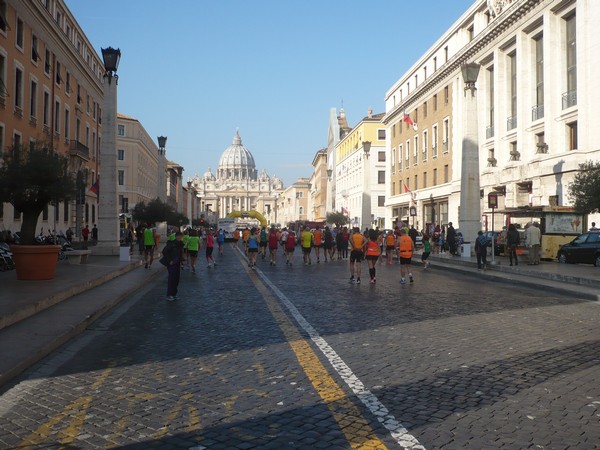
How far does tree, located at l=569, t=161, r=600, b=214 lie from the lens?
74.4 feet

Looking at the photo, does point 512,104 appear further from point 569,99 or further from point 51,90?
point 51,90

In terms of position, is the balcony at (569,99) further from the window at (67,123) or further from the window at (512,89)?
the window at (67,123)

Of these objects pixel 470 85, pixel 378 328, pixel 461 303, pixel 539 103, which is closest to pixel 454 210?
pixel 539 103

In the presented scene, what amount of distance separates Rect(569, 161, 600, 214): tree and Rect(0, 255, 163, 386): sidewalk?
1628 centimetres

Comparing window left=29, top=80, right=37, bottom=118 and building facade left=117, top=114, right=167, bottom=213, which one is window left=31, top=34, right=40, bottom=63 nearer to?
window left=29, top=80, right=37, bottom=118

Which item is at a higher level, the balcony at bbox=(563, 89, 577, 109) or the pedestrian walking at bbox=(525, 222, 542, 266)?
the balcony at bbox=(563, 89, 577, 109)

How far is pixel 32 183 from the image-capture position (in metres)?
16.7

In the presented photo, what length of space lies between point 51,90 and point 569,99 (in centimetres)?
3007

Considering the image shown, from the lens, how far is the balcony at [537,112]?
34.4m

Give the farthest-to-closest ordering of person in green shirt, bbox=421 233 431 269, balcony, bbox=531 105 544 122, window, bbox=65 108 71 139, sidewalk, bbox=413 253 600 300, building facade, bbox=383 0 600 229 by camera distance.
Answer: window, bbox=65 108 71 139, balcony, bbox=531 105 544 122, building facade, bbox=383 0 600 229, person in green shirt, bbox=421 233 431 269, sidewalk, bbox=413 253 600 300

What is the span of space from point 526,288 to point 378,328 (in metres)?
8.70

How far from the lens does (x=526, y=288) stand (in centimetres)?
1641

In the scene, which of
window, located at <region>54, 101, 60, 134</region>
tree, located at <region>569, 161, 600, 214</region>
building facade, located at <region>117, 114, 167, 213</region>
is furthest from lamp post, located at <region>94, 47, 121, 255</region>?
building facade, located at <region>117, 114, 167, 213</region>

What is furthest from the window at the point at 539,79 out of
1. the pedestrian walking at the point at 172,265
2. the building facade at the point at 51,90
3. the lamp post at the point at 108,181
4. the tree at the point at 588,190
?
the pedestrian walking at the point at 172,265
